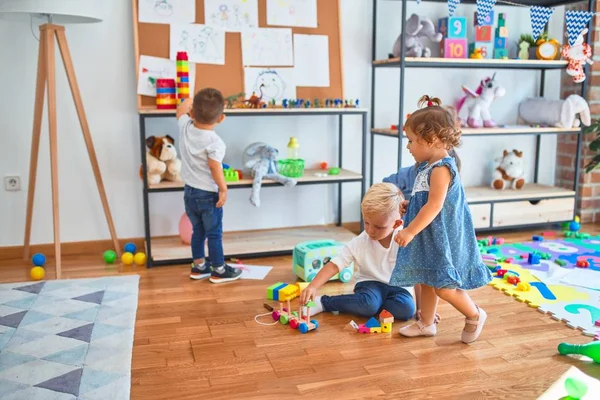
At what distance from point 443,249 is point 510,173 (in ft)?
7.06

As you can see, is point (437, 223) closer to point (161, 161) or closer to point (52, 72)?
point (161, 161)

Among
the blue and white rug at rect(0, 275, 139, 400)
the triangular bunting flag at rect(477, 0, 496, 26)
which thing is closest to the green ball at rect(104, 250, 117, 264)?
the blue and white rug at rect(0, 275, 139, 400)

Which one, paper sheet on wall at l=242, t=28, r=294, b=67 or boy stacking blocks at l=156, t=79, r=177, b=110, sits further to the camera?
paper sheet on wall at l=242, t=28, r=294, b=67

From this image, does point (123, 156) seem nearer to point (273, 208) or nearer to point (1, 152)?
point (1, 152)

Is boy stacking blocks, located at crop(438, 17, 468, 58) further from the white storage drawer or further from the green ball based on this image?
the green ball

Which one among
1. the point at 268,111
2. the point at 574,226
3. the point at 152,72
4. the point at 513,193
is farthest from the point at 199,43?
the point at 574,226

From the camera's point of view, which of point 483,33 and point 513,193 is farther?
point 513,193

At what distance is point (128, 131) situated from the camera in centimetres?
343

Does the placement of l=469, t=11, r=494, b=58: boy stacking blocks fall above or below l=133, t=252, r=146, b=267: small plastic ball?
above

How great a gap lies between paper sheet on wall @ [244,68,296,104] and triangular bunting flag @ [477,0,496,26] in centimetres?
109

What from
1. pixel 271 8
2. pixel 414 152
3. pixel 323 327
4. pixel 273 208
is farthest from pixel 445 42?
pixel 323 327

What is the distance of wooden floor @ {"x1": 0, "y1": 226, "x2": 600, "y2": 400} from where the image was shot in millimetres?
1897

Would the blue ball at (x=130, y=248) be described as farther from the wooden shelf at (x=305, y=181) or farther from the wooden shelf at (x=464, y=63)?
the wooden shelf at (x=464, y=63)

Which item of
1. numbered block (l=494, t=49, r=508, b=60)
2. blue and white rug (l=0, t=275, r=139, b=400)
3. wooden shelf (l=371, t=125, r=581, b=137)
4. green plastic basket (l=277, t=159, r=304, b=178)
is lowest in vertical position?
blue and white rug (l=0, t=275, r=139, b=400)
